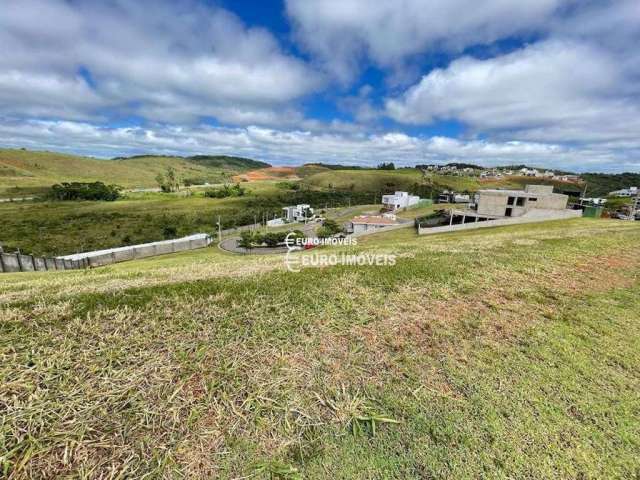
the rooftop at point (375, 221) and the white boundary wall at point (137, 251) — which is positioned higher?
the rooftop at point (375, 221)

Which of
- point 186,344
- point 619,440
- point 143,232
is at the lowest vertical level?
point 143,232

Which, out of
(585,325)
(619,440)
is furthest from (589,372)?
(585,325)

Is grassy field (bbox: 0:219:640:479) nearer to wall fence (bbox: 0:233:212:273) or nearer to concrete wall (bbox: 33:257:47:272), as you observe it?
wall fence (bbox: 0:233:212:273)

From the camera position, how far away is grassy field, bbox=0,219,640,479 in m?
1.99

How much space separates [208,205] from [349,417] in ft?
247

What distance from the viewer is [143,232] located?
4384 centimetres

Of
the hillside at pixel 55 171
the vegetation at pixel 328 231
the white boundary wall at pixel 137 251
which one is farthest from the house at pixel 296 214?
the hillside at pixel 55 171

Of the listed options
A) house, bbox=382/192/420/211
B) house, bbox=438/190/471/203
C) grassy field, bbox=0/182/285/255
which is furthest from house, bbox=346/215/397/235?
house, bbox=438/190/471/203

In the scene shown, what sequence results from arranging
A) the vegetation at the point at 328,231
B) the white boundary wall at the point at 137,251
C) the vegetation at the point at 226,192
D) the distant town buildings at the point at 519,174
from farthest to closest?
the distant town buildings at the point at 519,174
the vegetation at the point at 226,192
the vegetation at the point at 328,231
the white boundary wall at the point at 137,251

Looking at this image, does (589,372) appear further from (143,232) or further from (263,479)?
(143,232)

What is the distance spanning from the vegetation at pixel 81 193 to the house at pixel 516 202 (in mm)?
92224

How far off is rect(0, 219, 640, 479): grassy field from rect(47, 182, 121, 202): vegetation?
95060 mm

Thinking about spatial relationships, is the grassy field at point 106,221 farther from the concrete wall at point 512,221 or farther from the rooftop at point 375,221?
the concrete wall at point 512,221

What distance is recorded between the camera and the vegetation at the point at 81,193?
76750mm
